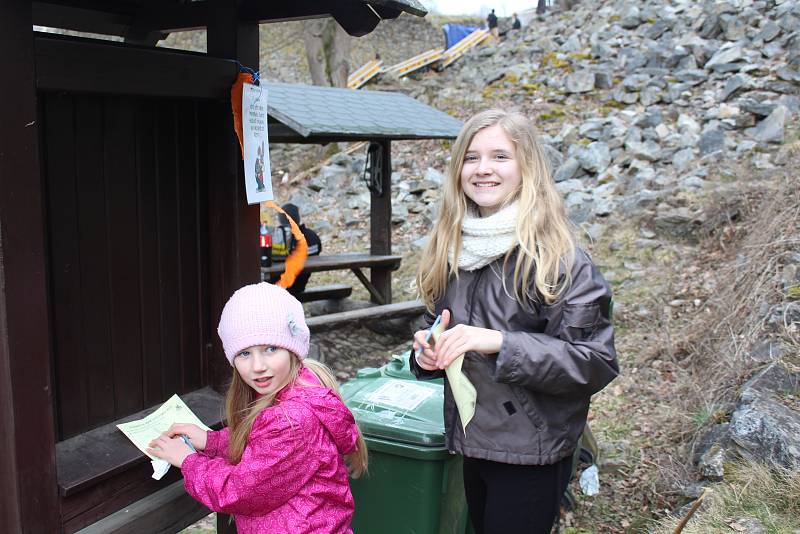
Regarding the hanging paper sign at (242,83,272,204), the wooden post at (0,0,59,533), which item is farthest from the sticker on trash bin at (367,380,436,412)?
the wooden post at (0,0,59,533)

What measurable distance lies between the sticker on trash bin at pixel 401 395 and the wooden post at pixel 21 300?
1318 millimetres

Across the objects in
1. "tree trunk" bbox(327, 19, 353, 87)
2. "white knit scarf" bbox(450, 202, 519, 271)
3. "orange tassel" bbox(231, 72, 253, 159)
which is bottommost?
"white knit scarf" bbox(450, 202, 519, 271)

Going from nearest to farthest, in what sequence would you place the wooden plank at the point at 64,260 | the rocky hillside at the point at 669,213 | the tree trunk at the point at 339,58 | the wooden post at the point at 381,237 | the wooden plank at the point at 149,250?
the wooden plank at the point at 64,260
the wooden plank at the point at 149,250
the rocky hillside at the point at 669,213
the wooden post at the point at 381,237
the tree trunk at the point at 339,58

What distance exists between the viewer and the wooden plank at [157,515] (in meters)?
2.02

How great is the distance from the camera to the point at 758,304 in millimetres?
4551

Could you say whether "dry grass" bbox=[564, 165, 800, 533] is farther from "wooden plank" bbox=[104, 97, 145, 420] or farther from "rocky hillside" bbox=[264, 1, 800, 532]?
"wooden plank" bbox=[104, 97, 145, 420]

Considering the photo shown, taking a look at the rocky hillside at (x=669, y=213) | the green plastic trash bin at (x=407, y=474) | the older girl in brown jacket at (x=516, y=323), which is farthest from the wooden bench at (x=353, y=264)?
the older girl in brown jacket at (x=516, y=323)

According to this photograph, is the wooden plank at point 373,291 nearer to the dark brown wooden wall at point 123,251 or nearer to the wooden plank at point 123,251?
the dark brown wooden wall at point 123,251

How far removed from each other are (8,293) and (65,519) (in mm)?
661

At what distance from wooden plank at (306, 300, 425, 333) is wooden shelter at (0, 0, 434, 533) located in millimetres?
4011

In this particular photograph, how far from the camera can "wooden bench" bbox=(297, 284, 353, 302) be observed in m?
7.63

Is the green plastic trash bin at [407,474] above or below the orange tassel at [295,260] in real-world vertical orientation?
below

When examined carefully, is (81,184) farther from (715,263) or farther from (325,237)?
(325,237)

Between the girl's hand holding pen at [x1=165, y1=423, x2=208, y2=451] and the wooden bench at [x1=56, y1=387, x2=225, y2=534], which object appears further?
the girl's hand holding pen at [x1=165, y1=423, x2=208, y2=451]
